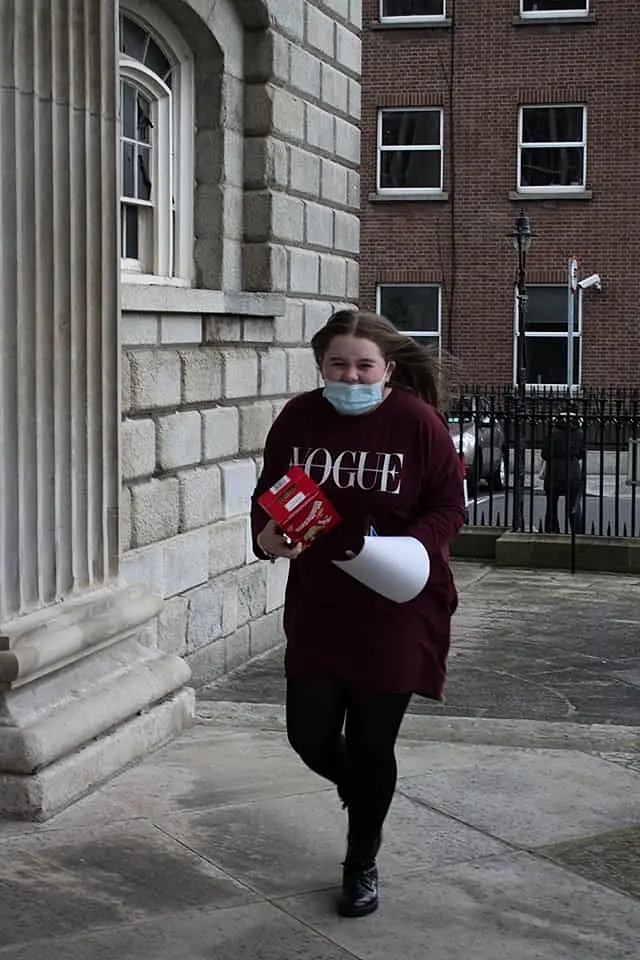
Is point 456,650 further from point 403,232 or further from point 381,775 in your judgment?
point 403,232

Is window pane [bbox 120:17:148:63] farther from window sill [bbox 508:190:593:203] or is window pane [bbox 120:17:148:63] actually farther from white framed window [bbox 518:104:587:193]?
white framed window [bbox 518:104:587:193]

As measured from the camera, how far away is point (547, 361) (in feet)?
99.5

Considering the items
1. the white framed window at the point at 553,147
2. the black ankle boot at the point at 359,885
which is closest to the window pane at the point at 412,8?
the white framed window at the point at 553,147

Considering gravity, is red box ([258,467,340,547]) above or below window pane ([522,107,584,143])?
below

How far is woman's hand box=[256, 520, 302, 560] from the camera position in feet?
13.5

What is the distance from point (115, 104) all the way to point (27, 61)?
65 cm

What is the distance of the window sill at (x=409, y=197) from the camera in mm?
29859

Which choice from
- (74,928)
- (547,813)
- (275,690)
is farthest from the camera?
(275,690)

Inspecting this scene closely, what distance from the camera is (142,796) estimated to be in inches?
217

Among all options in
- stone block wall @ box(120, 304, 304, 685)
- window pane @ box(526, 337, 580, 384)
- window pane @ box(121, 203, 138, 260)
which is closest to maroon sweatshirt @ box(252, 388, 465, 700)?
stone block wall @ box(120, 304, 304, 685)

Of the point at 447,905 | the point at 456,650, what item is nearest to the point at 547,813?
the point at 447,905

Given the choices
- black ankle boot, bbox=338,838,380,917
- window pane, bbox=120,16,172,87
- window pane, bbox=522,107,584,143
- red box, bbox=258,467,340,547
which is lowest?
black ankle boot, bbox=338,838,380,917

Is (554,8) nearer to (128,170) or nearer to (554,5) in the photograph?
(554,5)

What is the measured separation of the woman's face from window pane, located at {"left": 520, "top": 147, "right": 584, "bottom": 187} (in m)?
26.3
